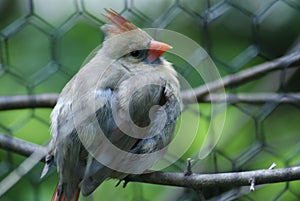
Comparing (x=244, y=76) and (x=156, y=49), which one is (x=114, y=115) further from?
(x=244, y=76)

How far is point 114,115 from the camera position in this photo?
2416mm

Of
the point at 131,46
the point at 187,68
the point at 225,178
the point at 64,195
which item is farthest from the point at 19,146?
the point at 187,68

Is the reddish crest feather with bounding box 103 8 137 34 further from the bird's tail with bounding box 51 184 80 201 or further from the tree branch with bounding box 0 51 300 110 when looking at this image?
the bird's tail with bounding box 51 184 80 201

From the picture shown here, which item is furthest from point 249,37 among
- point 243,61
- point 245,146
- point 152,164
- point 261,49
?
point 152,164

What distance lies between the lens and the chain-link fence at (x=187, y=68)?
2926 millimetres

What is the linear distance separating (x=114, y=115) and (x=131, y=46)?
31cm

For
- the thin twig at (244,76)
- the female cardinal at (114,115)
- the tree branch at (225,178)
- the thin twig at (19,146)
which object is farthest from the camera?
the thin twig at (244,76)

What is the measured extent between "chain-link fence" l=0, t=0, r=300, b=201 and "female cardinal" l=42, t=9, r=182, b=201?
0.93 ft

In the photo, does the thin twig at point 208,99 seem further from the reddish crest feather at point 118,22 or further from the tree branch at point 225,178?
the tree branch at point 225,178

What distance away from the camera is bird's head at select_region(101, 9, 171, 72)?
260 centimetres

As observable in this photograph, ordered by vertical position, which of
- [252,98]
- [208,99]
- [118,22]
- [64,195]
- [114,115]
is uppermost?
[252,98]

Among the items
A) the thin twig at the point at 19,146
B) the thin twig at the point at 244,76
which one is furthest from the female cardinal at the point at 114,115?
the thin twig at the point at 244,76

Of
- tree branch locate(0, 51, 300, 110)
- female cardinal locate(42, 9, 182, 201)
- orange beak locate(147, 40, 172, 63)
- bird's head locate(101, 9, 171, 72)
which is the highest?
tree branch locate(0, 51, 300, 110)

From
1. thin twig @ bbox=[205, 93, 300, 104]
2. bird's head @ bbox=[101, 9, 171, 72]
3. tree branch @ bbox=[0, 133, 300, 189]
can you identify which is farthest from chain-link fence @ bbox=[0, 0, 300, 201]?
tree branch @ bbox=[0, 133, 300, 189]
